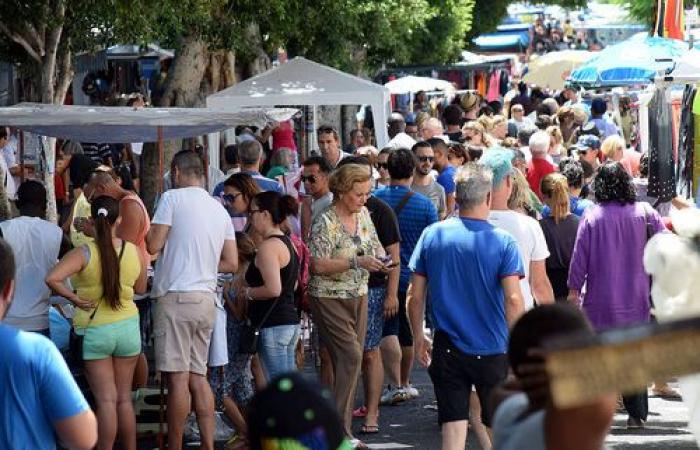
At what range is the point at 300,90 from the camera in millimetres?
16500

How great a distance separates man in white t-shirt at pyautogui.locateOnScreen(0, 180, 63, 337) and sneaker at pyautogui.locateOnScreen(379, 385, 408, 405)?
340cm

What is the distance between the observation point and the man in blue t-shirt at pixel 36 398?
4.91 m

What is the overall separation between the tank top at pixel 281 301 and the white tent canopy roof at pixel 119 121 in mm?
1609

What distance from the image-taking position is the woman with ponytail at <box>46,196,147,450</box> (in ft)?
28.9

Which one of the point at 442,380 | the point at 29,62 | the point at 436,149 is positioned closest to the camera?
the point at 442,380

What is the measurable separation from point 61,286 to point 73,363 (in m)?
1.03

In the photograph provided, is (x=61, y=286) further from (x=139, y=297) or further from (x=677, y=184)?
(x=677, y=184)

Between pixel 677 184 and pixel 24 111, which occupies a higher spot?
pixel 24 111

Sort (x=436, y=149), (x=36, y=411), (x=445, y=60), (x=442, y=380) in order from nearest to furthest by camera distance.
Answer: (x=36, y=411) → (x=442, y=380) → (x=436, y=149) → (x=445, y=60)

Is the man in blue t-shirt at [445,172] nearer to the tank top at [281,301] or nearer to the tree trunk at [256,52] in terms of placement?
the tank top at [281,301]

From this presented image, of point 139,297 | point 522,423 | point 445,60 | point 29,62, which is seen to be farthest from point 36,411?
point 445,60

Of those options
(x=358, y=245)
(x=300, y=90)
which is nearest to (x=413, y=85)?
(x=300, y=90)

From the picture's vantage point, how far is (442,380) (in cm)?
830

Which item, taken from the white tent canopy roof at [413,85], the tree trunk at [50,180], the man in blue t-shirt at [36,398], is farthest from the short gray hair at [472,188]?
the white tent canopy roof at [413,85]
